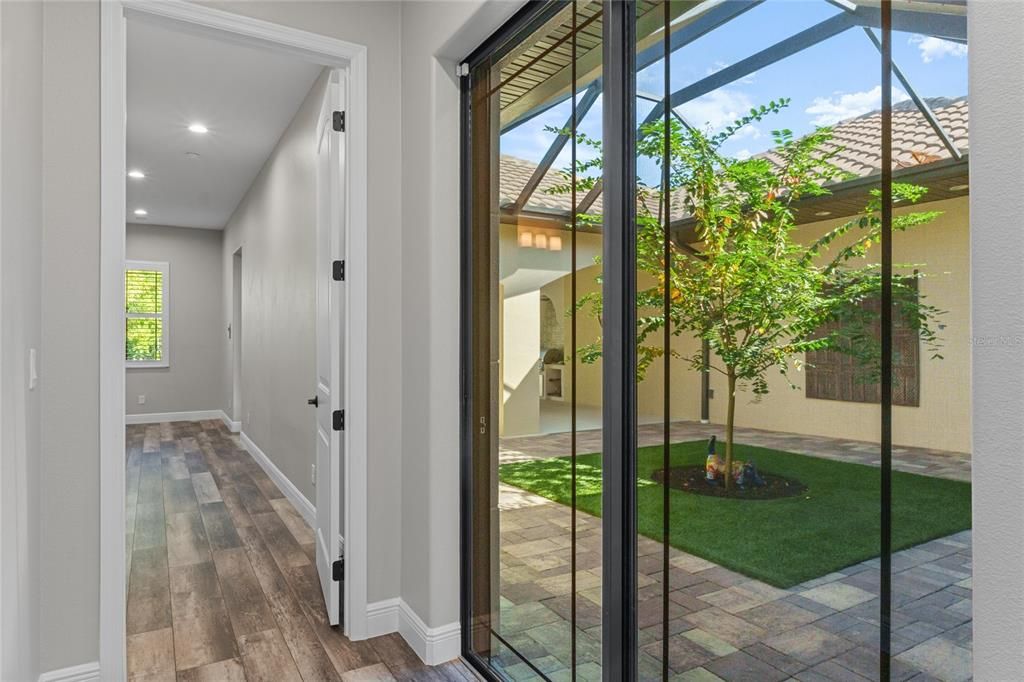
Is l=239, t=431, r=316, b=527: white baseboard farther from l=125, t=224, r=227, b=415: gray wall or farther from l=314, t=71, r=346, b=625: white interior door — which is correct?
l=125, t=224, r=227, b=415: gray wall

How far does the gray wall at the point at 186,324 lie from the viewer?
8.25m

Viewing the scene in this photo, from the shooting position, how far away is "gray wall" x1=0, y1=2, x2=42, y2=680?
134 centimetres

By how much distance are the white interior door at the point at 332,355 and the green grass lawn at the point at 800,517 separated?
1410 mm

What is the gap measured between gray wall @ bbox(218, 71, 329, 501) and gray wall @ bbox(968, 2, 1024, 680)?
3354 millimetres

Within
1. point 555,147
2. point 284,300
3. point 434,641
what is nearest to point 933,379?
point 555,147

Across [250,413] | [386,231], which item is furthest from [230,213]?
[386,231]

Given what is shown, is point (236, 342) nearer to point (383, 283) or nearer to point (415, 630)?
point (383, 283)

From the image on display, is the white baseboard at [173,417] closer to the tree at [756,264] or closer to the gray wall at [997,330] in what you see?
the tree at [756,264]

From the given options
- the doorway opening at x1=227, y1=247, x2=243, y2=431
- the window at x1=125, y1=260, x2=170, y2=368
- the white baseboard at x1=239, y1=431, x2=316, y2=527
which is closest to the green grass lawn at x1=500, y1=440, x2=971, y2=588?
the white baseboard at x1=239, y1=431, x2=316, y2=527

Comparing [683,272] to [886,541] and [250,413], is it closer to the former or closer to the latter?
[886,541]

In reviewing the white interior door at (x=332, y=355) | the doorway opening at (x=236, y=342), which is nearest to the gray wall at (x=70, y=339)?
the white interior door at (x=332, y=355)

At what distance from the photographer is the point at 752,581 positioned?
4.02 feet

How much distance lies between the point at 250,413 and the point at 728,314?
5.75m

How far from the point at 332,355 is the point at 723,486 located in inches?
68.1
